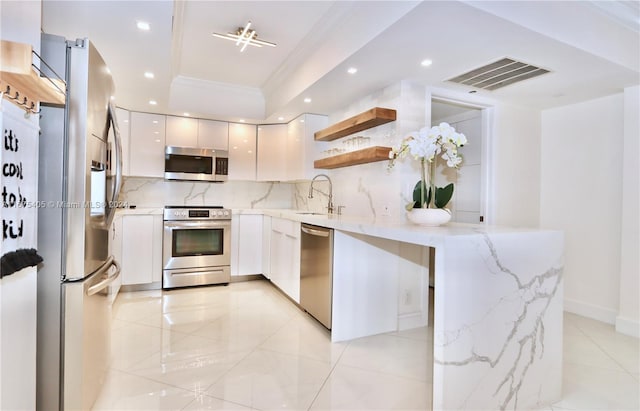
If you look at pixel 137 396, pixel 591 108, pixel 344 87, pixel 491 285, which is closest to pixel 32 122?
pixel 137 396

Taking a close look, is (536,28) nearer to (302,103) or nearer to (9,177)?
(302,103)

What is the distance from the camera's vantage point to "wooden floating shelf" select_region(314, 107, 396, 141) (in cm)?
291

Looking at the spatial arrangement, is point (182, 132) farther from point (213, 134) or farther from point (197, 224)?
point (197, 224)

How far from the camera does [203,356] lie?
7.58ft

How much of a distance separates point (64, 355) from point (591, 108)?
14.9ft

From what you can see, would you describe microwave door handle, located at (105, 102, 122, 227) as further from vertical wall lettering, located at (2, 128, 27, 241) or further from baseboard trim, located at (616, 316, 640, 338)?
baseboard trim, located at (616, 316, 640, 338)

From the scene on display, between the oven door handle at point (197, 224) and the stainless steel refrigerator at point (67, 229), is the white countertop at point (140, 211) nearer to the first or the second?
the oven door handle at point (197, 224)

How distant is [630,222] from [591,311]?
0.97 metres

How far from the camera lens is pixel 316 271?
9.39ft

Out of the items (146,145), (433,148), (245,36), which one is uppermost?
(245,36)

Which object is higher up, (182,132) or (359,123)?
(182,132)

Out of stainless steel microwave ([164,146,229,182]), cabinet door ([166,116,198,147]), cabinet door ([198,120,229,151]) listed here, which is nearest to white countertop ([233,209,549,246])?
stainless steel microwave ([164,146,229,182])

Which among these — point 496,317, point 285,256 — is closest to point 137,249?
point 285,256

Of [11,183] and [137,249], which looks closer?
[11,183]
